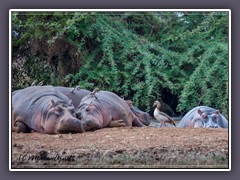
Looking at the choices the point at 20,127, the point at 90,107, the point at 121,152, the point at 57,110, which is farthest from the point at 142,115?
the point at 121,152

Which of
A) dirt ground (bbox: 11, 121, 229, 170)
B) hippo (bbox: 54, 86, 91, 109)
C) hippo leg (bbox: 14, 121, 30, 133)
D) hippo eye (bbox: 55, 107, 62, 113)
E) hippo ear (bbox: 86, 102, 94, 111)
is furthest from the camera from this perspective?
hippo ear (bbox: 86, 102, 94, 111)

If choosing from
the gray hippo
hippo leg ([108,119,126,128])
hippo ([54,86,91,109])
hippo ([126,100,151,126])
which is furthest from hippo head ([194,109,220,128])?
hippo ([54,86,91,109])

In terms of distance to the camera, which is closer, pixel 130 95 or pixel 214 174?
pixel 214 174

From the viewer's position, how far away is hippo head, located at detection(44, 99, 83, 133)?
340 inches

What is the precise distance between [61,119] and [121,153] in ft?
4.03

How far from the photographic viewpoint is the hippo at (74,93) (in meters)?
8.99

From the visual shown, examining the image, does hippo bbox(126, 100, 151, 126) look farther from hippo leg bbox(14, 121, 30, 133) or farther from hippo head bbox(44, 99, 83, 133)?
hippo leg bbox(14, 121, 30, 133)

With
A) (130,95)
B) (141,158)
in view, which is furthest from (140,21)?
(141,158)

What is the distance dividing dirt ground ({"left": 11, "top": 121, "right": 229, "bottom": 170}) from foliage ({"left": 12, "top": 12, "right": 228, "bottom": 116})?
704mm

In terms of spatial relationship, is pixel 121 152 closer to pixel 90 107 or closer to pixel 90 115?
pixel 90 115

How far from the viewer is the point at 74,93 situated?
909cm
